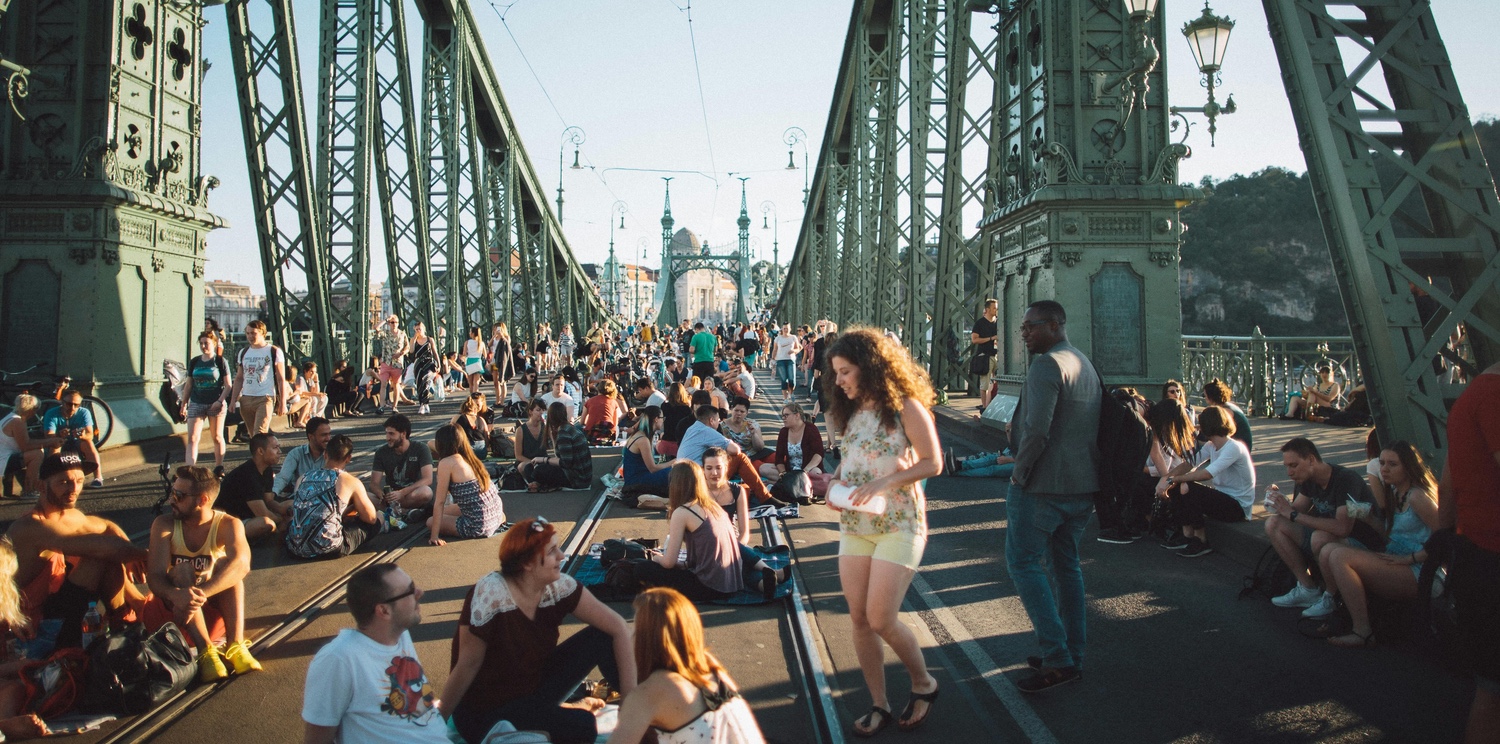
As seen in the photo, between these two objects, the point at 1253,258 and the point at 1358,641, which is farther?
the point at 1253,258

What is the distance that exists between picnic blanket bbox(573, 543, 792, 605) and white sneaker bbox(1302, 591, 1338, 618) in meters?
2.70

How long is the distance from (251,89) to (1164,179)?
38.9 feet

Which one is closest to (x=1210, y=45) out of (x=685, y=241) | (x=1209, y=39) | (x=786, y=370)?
(x=1209, y=39)

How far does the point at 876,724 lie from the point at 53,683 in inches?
129

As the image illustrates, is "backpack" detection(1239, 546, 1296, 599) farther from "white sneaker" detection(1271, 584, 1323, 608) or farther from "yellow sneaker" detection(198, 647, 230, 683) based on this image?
"yellow sneaker" detection(198, 647, 230, 683)

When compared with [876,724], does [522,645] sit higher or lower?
higher

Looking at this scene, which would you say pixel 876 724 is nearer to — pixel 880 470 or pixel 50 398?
pixel 880 470

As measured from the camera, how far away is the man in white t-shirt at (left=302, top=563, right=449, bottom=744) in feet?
10.2

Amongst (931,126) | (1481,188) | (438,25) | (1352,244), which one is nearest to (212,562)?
(1352,244)

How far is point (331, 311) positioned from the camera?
15961mm

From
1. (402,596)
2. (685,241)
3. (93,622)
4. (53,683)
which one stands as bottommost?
(53,683)

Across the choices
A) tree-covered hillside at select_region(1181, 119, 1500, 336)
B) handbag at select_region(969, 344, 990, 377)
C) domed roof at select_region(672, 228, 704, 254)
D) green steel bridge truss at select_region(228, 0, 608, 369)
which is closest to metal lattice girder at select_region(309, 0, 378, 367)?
green steel bridge truss at select_region(228, 0, 608, 369)

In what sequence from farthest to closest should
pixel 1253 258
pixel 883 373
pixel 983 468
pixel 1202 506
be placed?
pixel 1253 258 → pixel 983 468 → pixel 1202 506 → pixel 883 373

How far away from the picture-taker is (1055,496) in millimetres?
4250
